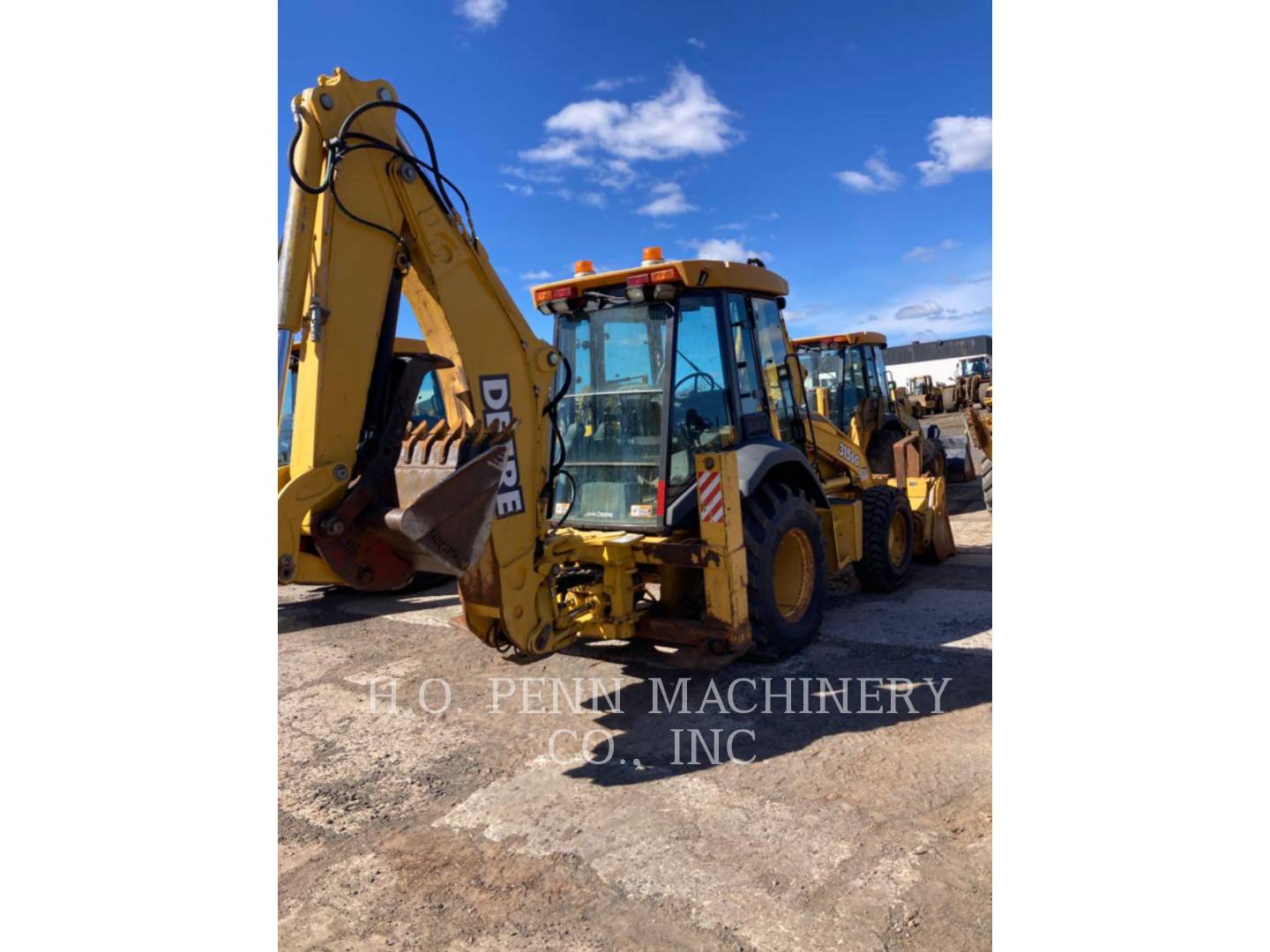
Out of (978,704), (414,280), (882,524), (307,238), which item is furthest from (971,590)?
(307,238)

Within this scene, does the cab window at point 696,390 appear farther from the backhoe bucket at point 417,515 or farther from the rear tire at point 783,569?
the backhoe bucket at point 417,515

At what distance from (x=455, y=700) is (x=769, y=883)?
2.52 meters

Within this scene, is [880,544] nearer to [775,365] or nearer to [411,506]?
[775,365]

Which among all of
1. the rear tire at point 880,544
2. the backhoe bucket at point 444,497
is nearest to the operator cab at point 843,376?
the rear tire at point 880,544

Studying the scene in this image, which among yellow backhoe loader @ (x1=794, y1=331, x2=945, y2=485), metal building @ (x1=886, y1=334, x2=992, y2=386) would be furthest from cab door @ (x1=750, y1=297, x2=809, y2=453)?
metal building @ (x1=886, y1=334, x2=992, y2=386)

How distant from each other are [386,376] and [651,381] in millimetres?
1962

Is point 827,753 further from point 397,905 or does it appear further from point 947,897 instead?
point 397,905

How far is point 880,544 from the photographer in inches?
261

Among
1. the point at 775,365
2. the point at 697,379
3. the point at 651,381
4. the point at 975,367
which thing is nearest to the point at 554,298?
the point at 651,381

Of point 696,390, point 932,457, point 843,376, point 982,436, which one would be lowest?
point 932,457

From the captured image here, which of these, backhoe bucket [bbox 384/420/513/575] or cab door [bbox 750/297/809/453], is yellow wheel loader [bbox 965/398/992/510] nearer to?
cab door [bbox 750/297/809/453]

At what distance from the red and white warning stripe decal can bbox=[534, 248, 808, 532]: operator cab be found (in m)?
0.28

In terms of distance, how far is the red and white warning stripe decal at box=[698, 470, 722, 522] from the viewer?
4.54 meters

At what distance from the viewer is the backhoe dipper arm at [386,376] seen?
3291mm
